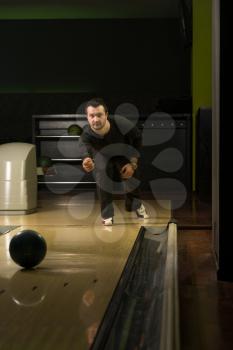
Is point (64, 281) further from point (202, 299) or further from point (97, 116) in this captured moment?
point (97, 116)

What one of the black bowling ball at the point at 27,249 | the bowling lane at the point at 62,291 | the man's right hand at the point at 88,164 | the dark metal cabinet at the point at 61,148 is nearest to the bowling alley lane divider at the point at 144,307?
the bowling lane at the point at 62,291

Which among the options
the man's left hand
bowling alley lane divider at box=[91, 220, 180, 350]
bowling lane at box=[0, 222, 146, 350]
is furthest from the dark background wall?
bowling alley lane divider at box=[91, 220, 180, 350]

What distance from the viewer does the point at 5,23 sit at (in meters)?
8.20

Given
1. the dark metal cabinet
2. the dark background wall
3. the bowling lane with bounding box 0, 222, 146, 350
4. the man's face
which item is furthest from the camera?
the dark background wall

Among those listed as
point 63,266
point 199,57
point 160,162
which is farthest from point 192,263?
point 199,57

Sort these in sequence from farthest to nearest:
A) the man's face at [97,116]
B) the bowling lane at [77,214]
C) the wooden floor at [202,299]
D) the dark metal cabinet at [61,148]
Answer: the dark metal cabinet at [61,148] → the bowling lane at [77,214] → the man's face at [97,116] → the wooden floor at [202,299]

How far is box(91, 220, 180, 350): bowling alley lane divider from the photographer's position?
1531 mm

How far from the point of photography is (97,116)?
12.2 ft

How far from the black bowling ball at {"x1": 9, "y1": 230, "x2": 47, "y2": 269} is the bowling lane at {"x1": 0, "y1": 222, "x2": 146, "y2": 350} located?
0.04 metres

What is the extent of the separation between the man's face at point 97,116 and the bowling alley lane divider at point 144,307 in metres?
1.05

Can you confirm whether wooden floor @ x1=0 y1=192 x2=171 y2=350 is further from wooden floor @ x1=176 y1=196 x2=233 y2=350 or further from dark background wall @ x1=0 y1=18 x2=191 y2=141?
dark background wall @ x1=0 y1=18 x2=191 y2=141

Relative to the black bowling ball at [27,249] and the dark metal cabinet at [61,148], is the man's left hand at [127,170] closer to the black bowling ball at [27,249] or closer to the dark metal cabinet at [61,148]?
the black bowling ball at [27,249]

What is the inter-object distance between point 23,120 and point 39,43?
3.88 ft

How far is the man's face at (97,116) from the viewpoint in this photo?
3.70 m
